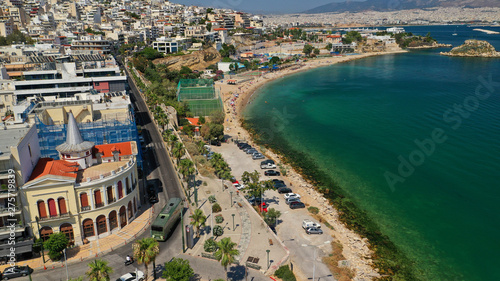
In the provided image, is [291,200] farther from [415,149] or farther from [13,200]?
[415,149]

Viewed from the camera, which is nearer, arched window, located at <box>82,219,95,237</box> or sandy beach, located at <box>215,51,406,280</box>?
arched window, located at <box>82,219,95,237</box>

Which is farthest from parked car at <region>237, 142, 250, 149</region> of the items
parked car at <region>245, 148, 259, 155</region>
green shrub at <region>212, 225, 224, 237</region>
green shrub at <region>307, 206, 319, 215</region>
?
green shrub at <region>212, 225, 224, 237</region>

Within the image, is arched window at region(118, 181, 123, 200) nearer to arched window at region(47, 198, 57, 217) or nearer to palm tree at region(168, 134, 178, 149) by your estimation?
arched window at region(47, 198, 57, 217)

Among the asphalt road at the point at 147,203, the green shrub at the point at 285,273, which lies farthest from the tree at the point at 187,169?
the green shrub at the point at 285,273

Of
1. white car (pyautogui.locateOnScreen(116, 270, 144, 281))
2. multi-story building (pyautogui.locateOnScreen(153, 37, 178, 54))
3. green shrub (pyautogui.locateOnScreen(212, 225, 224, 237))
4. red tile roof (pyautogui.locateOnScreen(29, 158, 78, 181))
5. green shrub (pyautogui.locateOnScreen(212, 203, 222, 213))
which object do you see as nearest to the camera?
white car (pyautogui.locateOnScreen(116, 270, 144, 281))

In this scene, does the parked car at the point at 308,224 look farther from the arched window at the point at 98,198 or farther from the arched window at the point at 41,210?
the arched window at the point at 41,210

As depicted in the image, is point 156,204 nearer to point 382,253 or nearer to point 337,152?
point 382,253
